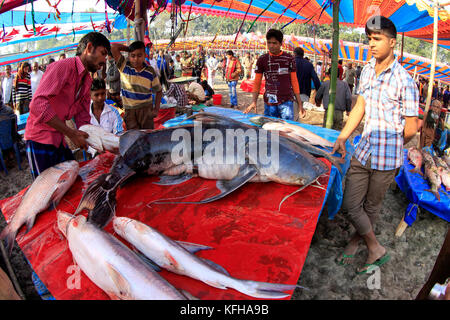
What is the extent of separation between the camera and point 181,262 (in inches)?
53.2

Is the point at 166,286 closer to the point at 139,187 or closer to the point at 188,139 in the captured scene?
the point at 139,187

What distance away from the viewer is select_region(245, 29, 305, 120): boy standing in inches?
158

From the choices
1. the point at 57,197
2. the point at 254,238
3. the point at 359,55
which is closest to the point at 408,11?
the point at 254,238

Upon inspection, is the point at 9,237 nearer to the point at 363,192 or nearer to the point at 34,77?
the point at 363,192

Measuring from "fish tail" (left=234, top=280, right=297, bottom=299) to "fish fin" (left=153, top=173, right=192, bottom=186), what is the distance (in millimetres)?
1185

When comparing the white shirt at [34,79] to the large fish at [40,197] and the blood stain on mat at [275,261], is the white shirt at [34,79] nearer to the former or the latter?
the large fish at [40,197]

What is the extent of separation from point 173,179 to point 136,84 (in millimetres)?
2036

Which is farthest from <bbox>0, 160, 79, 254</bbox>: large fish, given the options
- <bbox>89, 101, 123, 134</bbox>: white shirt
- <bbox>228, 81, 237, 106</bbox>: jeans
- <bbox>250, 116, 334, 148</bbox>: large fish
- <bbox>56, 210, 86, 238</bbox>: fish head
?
<bbox>228, 81, 237, 106</bbox>: jeans

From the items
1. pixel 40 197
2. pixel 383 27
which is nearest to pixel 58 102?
pixel 40 197

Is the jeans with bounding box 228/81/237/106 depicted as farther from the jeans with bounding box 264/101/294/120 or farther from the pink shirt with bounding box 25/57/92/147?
the pink shirt with bounding box 25/57/92/147

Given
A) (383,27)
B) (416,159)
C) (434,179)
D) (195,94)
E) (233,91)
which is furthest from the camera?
(233,91)

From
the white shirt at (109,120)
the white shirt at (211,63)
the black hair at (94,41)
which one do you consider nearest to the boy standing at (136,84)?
the white shirt at (109,120)

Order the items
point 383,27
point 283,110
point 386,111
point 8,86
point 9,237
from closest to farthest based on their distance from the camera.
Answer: point 9,237 < point 383,27 < point 386,111 < point 283,110 < point 8,86

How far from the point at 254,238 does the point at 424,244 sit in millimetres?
2393
